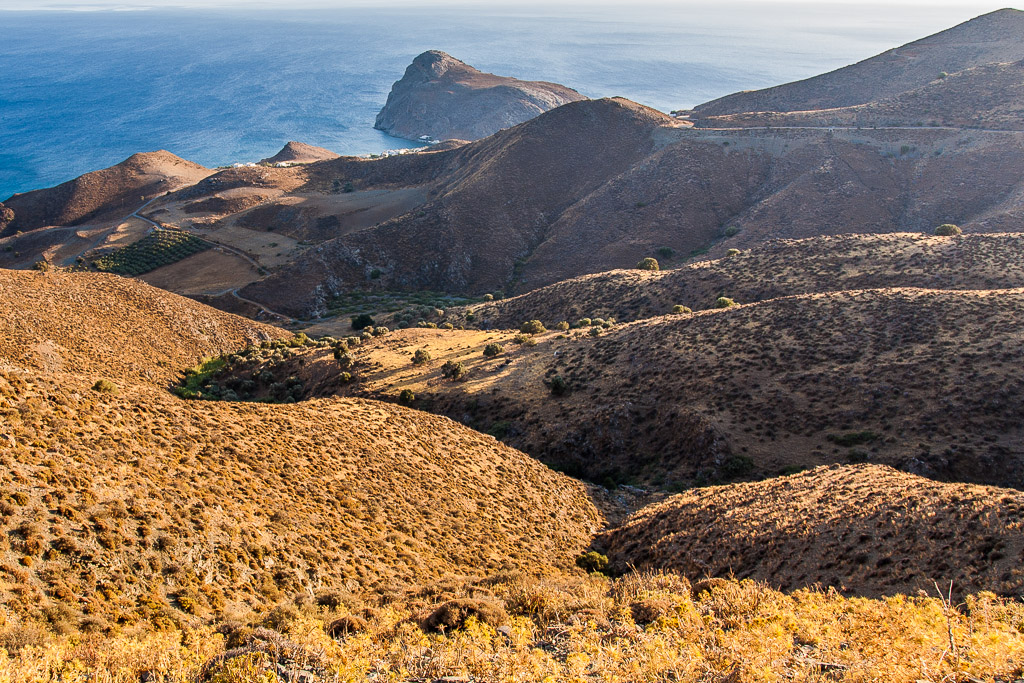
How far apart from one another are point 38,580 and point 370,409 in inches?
652

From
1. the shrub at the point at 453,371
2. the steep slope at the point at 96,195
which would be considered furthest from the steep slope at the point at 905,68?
the shrub at the point at 453,371

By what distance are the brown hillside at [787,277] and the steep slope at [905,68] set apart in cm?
7368

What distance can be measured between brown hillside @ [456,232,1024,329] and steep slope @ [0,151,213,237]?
72.8 metres

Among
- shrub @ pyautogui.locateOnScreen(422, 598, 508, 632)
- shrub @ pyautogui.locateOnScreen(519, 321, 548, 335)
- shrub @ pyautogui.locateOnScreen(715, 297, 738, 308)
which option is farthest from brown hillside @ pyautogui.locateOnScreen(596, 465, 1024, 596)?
shrub @ pyautogui.locateOnScreen(519, 321, 548, 335)

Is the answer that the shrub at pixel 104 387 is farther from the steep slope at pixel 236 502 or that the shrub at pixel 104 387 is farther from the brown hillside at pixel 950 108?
the brown hillside at pixel 950 108

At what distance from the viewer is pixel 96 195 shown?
98312mm

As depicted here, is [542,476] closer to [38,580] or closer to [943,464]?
[943,464]

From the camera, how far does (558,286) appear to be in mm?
51594

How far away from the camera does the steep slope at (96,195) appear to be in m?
94.3

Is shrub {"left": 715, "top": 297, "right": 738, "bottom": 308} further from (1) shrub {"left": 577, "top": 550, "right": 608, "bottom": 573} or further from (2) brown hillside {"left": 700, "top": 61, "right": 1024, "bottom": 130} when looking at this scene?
(2) brown hillside {"left": 700, "top": 61, "right": 1024, "bottom": 130}

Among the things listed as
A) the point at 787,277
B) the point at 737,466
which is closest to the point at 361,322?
the point at 787,277

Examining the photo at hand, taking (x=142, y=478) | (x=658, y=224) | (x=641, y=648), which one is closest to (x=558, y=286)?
(x=658, y=224)

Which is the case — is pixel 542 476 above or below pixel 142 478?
below

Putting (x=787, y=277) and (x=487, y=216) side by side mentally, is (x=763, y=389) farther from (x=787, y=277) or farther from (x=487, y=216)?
(x=487, y=216)
